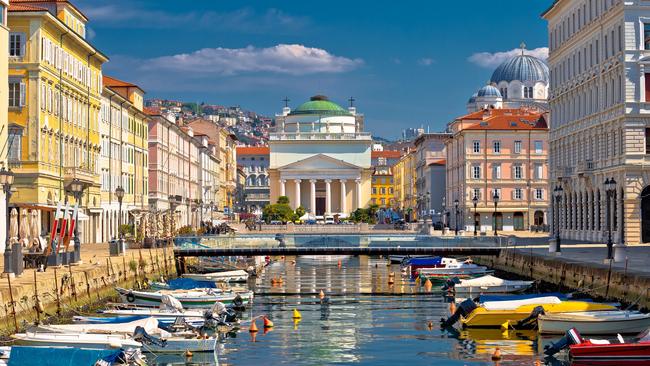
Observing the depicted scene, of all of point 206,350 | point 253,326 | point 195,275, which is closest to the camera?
point 206,350

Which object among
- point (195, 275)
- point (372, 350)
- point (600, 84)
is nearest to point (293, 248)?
point (195, 275)

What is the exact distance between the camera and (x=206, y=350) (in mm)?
34625

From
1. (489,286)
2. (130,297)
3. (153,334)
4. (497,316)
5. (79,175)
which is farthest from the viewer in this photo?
(79,175)

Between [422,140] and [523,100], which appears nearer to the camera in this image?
[422,140]

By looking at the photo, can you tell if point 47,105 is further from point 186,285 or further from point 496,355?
point 496,355

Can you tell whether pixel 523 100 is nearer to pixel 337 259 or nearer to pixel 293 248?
pixel 337 259

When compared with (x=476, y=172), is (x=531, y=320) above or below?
below

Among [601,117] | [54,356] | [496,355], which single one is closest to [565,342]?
[496,355]

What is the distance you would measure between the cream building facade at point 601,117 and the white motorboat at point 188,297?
2121 cm

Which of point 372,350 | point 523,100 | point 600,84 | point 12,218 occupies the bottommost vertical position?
point 372,350

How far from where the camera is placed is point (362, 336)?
40.9 meters

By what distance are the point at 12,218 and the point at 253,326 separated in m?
26.9

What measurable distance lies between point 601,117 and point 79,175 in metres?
34.6

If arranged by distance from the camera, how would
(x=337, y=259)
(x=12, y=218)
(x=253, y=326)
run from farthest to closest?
(x=337, y=259)
(x=12, y=218)
(x=253, y=326)
